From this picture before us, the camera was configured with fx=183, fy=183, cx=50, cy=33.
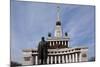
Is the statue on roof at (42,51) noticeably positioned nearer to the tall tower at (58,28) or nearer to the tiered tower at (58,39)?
the tiered tower at (58,39)

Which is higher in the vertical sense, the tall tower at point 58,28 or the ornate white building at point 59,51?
the tall tower at point 58,28

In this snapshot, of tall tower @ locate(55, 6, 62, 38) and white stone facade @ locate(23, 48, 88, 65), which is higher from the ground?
tall tower @ locate(55, 6, 62, 38)

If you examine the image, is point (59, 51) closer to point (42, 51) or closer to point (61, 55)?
point (61, 55)

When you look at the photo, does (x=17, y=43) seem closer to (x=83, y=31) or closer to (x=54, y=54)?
(x=54, y=54)

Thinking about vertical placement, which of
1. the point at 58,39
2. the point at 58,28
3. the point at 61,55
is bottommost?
the point at 61,55

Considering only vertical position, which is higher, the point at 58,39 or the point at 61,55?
the point at 58,39

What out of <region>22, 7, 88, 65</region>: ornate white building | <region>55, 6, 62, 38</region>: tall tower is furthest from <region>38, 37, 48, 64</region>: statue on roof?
<region>55, 6, 62, 38</region>: tall tower

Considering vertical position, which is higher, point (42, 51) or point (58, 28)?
point (58, 28)

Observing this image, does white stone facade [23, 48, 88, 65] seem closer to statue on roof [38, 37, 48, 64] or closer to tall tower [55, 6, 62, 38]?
statue on roof [38, 37, 48, 64]

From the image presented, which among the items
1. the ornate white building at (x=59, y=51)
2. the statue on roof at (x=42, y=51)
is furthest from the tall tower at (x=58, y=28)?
the statue on roof at (x=42, y=51)

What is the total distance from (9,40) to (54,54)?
590mm

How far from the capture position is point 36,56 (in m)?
2.26

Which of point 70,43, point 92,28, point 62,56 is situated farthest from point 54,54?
point 92,28

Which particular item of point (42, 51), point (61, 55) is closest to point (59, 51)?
point (61, 55)
